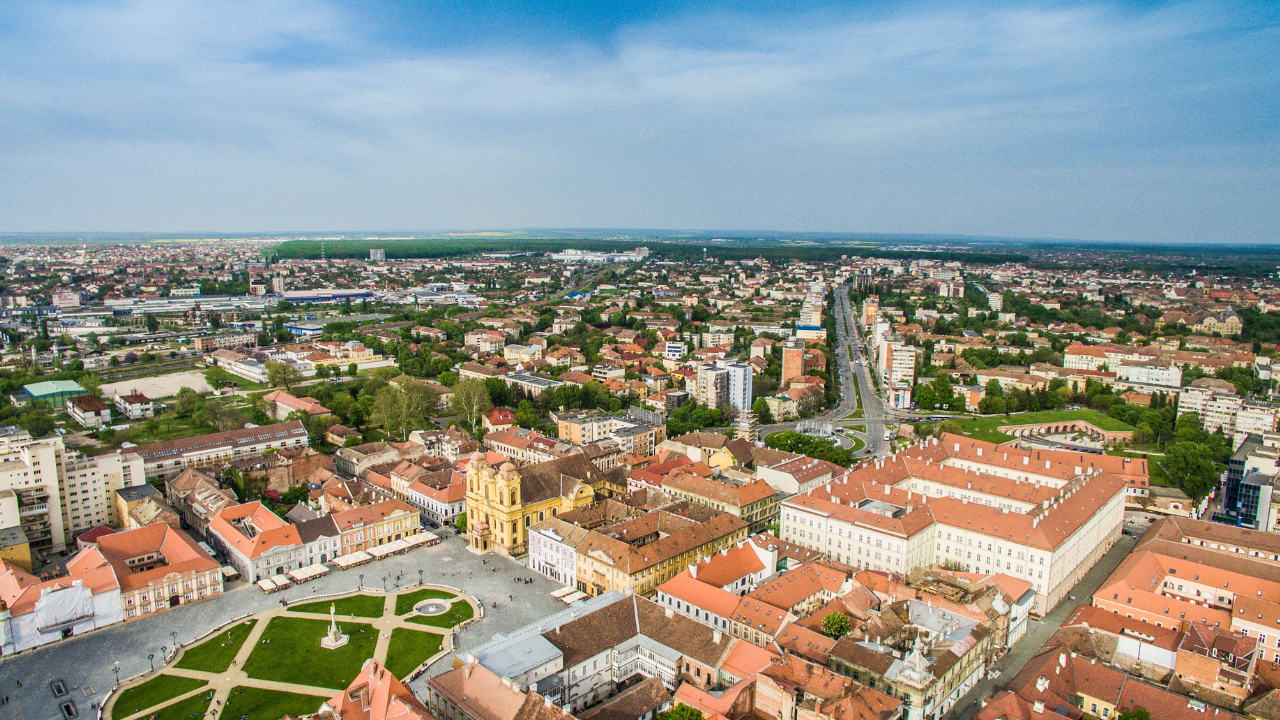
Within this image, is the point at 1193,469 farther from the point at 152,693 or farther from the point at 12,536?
the point at 12,536

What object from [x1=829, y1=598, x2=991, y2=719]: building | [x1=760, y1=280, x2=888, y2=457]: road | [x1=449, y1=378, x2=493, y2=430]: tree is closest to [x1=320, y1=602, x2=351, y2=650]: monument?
[x1=829, y1=598, x2=991, y2=719]: building

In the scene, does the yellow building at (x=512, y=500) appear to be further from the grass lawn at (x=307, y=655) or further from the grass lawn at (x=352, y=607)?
the grass lawn at (x=307, y=655)

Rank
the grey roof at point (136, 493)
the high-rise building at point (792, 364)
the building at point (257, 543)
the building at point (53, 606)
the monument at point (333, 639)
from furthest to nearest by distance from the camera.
Result: 1. the high-rise building at point (792, 364)
2. the grey roof at point (136, 493)
3. the building at point (257, 543)
4. the monument at point (333, 639)
5. the building at point (53, 606)

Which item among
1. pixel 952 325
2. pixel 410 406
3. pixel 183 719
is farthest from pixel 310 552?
pixel 952 325

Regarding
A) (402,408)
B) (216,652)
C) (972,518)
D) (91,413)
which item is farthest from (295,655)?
(91,413)

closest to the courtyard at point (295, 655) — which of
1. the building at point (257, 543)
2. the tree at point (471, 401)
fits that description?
the building at point (257, 543)

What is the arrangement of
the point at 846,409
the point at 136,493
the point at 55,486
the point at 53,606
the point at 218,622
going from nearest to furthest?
the point at 53,606 → the point at 218,622 → the point at 55,486 → the point at 136,493 → the point at 846,409
